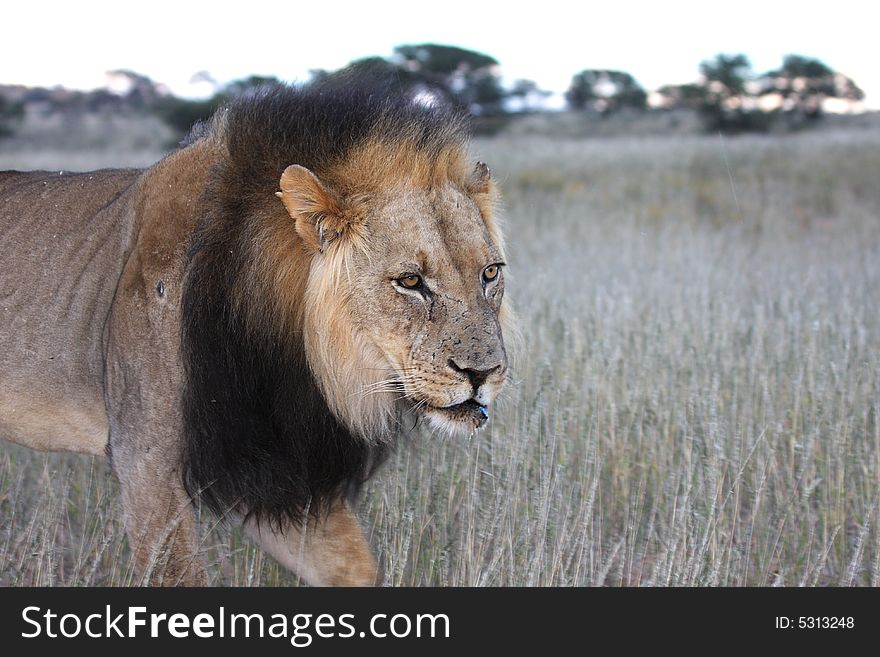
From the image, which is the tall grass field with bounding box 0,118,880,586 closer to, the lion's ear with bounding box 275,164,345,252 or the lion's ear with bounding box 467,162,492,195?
the lion's ear with bounding box 467,162,492,195

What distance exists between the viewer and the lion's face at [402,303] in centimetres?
319

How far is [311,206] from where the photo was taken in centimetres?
337

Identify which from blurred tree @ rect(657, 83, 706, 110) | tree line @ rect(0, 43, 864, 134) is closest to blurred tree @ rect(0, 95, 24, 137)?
tree line @ rect(0, 43, 864, 134)

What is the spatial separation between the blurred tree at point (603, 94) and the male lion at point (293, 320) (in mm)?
32782

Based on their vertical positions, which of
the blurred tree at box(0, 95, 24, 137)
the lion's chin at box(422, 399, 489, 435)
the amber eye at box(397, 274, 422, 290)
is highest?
the blurred tree at box(0, 95, 24, 137)

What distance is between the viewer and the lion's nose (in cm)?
314

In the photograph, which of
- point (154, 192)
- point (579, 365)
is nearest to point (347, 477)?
point (154, 192)

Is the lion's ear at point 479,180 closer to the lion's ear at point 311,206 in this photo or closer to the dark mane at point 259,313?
the dark mane at point 259,313

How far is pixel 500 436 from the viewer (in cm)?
540

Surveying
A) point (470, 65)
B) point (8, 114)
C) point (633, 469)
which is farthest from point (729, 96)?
point (633, 469)

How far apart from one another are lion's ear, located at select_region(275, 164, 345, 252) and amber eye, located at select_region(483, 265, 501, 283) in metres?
0.50

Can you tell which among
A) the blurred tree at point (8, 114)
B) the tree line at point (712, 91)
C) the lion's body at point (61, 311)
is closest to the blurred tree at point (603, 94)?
the tree line at point (712, 91)

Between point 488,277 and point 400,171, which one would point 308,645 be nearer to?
point 488,277

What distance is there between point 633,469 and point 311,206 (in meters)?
2.75
